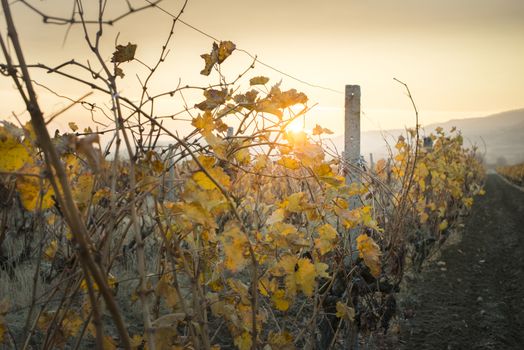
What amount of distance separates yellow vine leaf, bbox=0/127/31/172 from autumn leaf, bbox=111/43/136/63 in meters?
0.37

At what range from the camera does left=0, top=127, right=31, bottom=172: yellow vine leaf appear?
1.14 m

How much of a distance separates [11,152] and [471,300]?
4511 millimetres

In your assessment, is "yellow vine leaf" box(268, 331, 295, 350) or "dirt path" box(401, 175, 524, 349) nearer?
"yellow vine leaf" box(268, 331, 295, 350)

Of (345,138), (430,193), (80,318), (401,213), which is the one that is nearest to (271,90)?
(80,318)

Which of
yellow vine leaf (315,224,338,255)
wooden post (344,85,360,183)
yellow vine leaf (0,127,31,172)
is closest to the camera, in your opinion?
yellow vine leaf (0,127,31,172)

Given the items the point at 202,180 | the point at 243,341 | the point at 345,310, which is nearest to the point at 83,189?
the point at 202,180

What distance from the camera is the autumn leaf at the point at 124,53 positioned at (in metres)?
1.30

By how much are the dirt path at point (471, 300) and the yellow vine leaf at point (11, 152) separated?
311 cm

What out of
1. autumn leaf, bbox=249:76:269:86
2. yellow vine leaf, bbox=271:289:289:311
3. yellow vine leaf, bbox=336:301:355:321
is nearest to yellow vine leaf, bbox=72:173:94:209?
autumn leaf, bbox=249:76:269:86

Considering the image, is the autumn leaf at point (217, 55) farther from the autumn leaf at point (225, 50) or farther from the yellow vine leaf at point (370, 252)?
the yellow vine leaf at point (370, 252)

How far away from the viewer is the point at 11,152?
1.16m

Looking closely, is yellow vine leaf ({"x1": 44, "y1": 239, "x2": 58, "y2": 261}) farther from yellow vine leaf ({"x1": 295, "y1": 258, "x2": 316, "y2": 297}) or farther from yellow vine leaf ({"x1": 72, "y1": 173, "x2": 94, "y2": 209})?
yellow vine leaf ({"x1": 295, "y1": 258, "x2": 316, "y2": 297})

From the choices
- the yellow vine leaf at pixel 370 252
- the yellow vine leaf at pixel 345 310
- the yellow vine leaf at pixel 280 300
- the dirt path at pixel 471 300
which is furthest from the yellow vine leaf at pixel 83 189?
the dirt path at pixel 471 300

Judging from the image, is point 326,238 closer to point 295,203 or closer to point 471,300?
point 295,203
